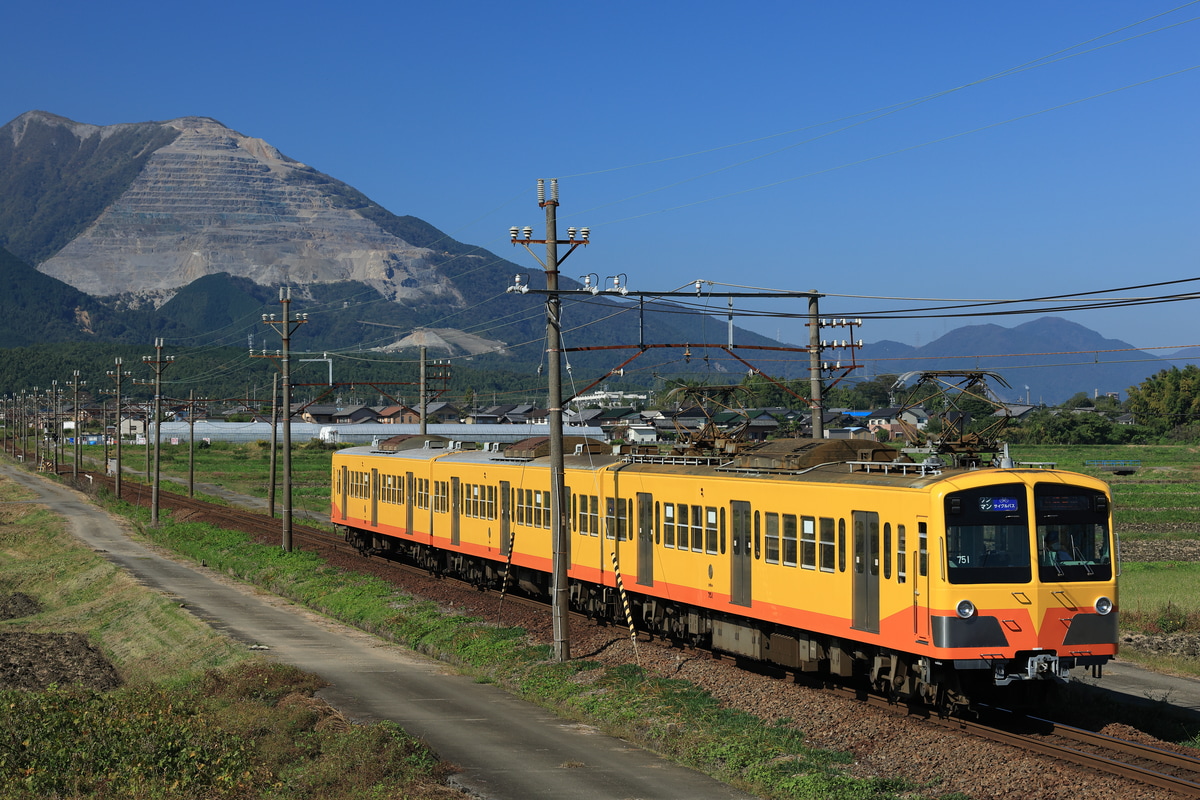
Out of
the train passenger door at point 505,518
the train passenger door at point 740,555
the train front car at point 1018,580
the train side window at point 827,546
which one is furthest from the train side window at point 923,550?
the train passenger door at point 505,518

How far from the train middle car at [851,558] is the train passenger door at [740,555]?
0.11ft

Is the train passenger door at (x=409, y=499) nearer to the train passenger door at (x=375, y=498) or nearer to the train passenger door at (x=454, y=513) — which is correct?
the train passenger door at (x=375, y=498)

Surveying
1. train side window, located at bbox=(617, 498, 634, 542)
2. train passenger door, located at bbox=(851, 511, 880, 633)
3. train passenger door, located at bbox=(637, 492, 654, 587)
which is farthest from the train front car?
train side window, located at bbox=(617, 498, 634, 542)

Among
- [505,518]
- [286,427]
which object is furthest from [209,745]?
[286,427]

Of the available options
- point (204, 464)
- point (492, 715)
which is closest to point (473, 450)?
point (492, 715)

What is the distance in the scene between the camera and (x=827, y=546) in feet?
56.8

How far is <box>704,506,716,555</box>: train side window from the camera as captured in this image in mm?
20484

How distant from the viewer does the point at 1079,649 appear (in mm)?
15164

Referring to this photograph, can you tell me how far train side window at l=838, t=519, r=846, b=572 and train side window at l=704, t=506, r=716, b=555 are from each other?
375cm

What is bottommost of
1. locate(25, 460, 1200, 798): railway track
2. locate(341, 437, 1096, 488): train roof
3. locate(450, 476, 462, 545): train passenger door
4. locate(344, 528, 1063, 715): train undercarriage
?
locate(25, 460, 1200, 798): railway track

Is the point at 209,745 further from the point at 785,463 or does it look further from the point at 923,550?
the point at 785,463

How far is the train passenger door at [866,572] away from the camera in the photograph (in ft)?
53.1

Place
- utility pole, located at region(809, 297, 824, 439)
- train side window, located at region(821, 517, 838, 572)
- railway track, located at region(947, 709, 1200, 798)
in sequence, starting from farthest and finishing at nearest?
utility pole, located at region(809, 297, 824, 439), train side window, located at region(821, 517, 838, 572), railway track, located at region(947, 709, 1200, 798)

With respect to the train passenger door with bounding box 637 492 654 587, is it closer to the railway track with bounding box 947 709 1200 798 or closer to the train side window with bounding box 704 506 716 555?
the train side window with bounding box 704 506 716 555
